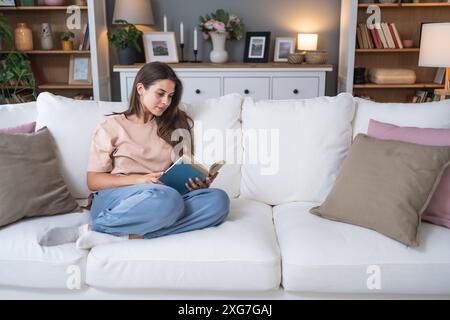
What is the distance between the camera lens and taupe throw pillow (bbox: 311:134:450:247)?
5.74 feet

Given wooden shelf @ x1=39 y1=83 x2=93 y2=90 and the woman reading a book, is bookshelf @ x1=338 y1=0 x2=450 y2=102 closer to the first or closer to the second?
wooden shelf @ x1=39 y1=83 x2=93 y2=90

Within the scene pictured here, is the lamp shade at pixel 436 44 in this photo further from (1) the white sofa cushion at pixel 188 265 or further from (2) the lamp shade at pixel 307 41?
(1) the white sofa cushion at pixel 188 265

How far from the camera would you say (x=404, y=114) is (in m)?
2.18

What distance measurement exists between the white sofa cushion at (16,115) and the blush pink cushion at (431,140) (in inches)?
58.6

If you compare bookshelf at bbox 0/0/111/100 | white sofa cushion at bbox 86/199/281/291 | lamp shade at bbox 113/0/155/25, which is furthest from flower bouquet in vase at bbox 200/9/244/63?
white sofa cushion at bbox 86/199/281/291

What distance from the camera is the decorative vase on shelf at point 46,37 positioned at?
4225 millimetres

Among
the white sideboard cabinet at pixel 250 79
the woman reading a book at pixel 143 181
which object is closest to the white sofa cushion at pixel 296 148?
the woman reading a book at pixel 143 181

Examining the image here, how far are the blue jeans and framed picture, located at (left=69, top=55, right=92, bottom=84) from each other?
259cm

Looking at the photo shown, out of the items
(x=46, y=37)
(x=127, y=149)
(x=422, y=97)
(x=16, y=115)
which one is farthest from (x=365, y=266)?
(x=46, y=37)

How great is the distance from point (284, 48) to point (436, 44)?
146 cm

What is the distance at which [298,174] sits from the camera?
2.19m

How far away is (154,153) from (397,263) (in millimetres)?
1003

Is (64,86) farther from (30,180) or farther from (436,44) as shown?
(436,44)

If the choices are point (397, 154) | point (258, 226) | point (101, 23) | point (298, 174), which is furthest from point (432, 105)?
point (101, 23)
